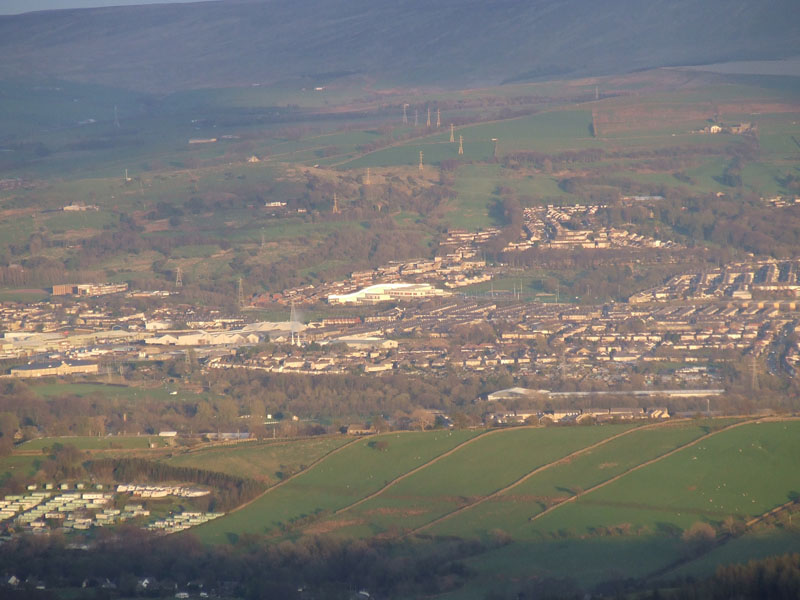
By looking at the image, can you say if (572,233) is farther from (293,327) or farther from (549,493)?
(549,493)

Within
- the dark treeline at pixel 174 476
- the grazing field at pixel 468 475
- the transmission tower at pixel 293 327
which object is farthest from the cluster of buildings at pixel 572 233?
the dark treeline at pixel 174 476

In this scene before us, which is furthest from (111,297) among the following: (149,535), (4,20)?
(4,20)

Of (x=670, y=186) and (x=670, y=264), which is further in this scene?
(x=670, y=186)

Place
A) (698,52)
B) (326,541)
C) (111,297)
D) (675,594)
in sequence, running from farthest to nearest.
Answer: (698,52) < (111,297) < (326,541) < (675,594)

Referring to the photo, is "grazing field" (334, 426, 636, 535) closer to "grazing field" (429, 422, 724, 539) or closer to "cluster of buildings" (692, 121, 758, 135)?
"grazing field" (429, 422, 724, 539)

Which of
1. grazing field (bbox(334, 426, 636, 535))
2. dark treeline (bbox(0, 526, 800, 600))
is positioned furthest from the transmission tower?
dark treeline (bbox(0, 526, 800, 600))

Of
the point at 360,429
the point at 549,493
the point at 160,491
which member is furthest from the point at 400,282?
the point at 549,493

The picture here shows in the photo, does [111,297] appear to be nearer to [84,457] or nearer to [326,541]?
[84,457]
